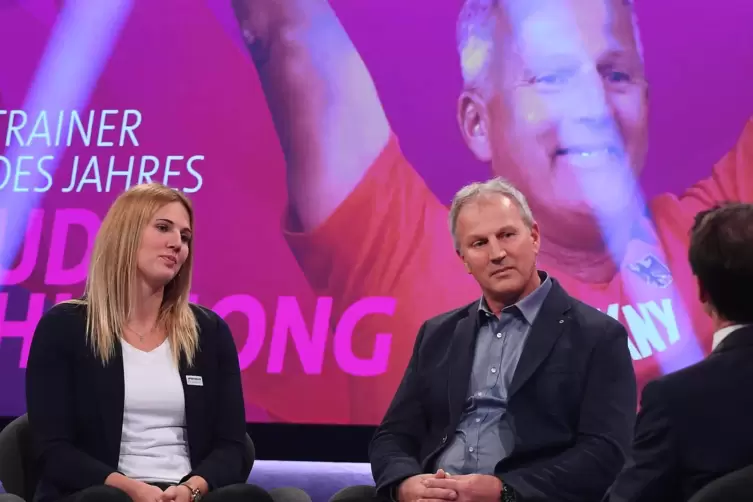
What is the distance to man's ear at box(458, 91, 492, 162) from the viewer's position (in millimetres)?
3812

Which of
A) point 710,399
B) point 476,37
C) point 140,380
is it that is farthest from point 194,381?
point 476,37

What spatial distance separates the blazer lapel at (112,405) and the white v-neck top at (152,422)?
0.08ft

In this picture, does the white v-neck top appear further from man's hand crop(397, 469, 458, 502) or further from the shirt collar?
the shirt collar

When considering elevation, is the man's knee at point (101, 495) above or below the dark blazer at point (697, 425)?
below

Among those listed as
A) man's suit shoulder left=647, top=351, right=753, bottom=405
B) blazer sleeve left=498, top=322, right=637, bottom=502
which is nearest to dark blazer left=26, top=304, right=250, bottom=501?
blazer sleeve left=498, top=322, right=637, bottom=502

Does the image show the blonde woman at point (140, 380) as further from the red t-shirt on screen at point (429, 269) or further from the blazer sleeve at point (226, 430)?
the red t-shirt on screen at point (429, 269)

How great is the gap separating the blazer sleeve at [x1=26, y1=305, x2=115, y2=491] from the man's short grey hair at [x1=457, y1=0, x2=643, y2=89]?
1917mm

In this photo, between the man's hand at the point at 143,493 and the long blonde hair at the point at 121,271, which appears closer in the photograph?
the man's hand at the point at 143,493

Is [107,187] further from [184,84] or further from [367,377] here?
[367,377]

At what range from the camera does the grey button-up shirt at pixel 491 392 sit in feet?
8.45

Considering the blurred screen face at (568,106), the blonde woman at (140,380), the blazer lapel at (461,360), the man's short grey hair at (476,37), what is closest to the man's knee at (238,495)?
the blonde woman at (140,380)

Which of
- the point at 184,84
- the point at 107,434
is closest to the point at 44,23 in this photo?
the point at 184,84

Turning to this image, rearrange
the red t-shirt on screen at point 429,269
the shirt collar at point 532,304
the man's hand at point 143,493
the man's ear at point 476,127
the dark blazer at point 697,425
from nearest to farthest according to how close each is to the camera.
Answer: the dark blazer at point 697,425
the man's hand at point 143,493
the shirt collar at point 532,304
the red t-shirt on screen at point 429,269
the man's ear at point 476,127

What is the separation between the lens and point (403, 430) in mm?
2785
